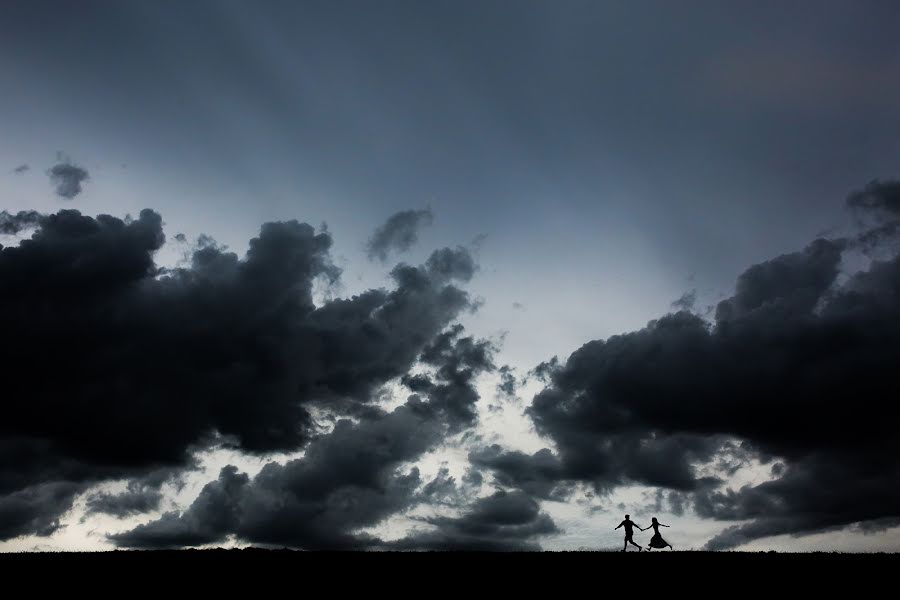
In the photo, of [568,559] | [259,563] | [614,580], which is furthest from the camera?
[568,559]

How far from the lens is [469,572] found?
3155 centimetres

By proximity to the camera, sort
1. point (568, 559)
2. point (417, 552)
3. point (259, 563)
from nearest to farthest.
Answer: point (259, 563)
point (568, 559)
point (417, 552)

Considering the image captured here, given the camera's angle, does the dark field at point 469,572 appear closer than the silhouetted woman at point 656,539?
Yes

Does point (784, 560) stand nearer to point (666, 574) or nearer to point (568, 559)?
point (666, 574)

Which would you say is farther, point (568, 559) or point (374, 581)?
point (568, 559)

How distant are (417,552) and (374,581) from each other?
8.98 m

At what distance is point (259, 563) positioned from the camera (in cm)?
3306

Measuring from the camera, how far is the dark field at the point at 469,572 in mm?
28047

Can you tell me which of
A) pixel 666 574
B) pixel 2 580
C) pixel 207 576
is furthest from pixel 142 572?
pixel 666 574

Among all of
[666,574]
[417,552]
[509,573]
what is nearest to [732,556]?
[666,574]

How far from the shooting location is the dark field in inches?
1104

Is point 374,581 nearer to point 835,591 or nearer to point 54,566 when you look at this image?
point 54,566

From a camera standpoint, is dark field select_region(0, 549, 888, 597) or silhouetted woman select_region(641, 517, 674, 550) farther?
silhouetted woman select_region(641, 517, 674, 550)

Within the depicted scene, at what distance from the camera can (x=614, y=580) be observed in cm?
2947
